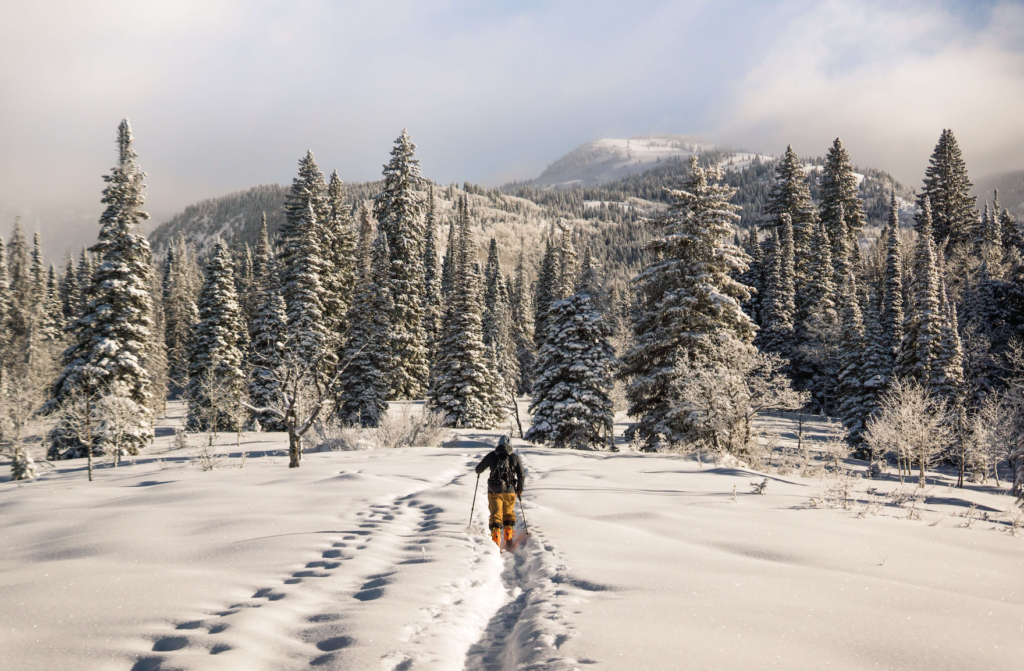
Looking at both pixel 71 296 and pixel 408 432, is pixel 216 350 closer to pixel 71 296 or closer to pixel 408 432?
pixel 408 432

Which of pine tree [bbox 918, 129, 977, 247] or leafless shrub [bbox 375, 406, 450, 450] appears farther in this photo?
pine tree [bbox 918, 129, 977, 247]

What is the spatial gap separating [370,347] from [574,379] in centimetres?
1508

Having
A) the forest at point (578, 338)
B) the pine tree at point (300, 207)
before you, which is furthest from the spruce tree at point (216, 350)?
the pine tree at point (300, 207)

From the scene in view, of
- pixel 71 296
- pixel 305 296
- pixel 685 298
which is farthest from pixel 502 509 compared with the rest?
pixel 71 296

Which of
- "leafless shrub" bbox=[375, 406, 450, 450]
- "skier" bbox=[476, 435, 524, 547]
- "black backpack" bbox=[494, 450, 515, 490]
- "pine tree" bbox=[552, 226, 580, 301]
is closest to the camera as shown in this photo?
"skier" bbox=[476, 435, 524, 547]

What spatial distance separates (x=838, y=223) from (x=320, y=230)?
5819 cm

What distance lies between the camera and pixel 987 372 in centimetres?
4528

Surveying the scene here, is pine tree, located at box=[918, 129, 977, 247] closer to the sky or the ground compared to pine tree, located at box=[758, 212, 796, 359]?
closer to the sky

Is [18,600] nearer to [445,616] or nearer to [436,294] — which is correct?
[445,616]

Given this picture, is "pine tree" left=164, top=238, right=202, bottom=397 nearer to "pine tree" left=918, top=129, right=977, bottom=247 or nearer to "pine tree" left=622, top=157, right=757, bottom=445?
"pine tree" left=622, top=157, right=757, bottom=445

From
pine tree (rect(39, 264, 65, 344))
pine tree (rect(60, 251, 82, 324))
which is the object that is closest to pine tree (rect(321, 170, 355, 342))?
pine tree (rect(39, 264, 65, 344))

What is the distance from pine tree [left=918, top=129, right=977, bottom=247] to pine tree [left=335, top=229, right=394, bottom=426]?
221ft

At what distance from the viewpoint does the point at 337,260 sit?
44.4 m

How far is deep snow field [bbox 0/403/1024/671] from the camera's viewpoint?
4.52 meters
